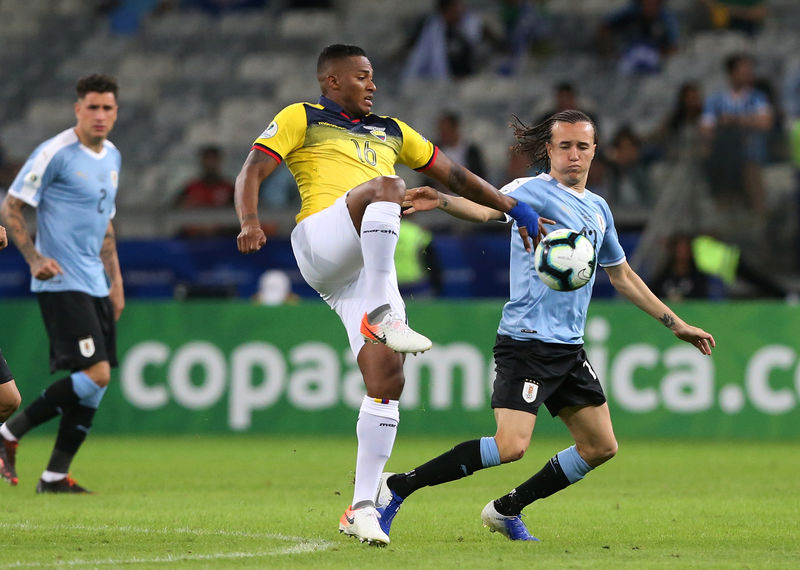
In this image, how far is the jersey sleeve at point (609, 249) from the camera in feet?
21.7

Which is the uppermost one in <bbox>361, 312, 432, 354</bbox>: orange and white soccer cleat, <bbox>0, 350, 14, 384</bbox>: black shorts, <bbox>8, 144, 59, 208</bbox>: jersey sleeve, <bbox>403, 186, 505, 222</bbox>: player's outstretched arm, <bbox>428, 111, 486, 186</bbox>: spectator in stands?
<bbox>428, 111, 486, 186</bbox>: spectator in stands

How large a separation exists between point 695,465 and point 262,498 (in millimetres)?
3925

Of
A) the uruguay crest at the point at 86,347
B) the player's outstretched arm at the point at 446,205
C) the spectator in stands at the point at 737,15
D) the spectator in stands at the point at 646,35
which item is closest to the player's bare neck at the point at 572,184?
the player's outstretched arm at the point at 446,205

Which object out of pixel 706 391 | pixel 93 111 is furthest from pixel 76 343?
pixel 706 391

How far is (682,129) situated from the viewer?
14.1 metres

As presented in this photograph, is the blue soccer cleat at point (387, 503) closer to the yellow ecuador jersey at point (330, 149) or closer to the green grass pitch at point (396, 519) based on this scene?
the green grass pitch at point (396, 519)

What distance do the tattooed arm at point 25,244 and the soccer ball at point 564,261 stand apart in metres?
3.45

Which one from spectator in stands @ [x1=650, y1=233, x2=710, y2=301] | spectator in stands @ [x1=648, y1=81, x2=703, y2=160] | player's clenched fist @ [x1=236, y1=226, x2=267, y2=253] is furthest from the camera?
spectator in stands @ [x1=648, y1=81, x2=703, y2=160]

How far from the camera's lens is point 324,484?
9.45 metres

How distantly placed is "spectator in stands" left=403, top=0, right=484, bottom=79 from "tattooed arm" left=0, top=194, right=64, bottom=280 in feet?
34.8

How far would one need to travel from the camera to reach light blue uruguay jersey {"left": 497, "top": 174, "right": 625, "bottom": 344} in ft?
20.9

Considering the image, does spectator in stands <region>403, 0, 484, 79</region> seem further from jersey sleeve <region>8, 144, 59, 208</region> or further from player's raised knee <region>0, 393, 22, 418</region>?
player's raised knee <region>0, 393, 22, 418</region>

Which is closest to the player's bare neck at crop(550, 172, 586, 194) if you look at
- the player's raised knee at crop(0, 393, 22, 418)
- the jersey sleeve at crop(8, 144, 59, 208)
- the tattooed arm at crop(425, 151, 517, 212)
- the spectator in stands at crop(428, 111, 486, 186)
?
the tattooed arm at crop(425, 151, 517, 212)

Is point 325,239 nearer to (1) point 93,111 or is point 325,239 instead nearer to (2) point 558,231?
(2) point 558,231
